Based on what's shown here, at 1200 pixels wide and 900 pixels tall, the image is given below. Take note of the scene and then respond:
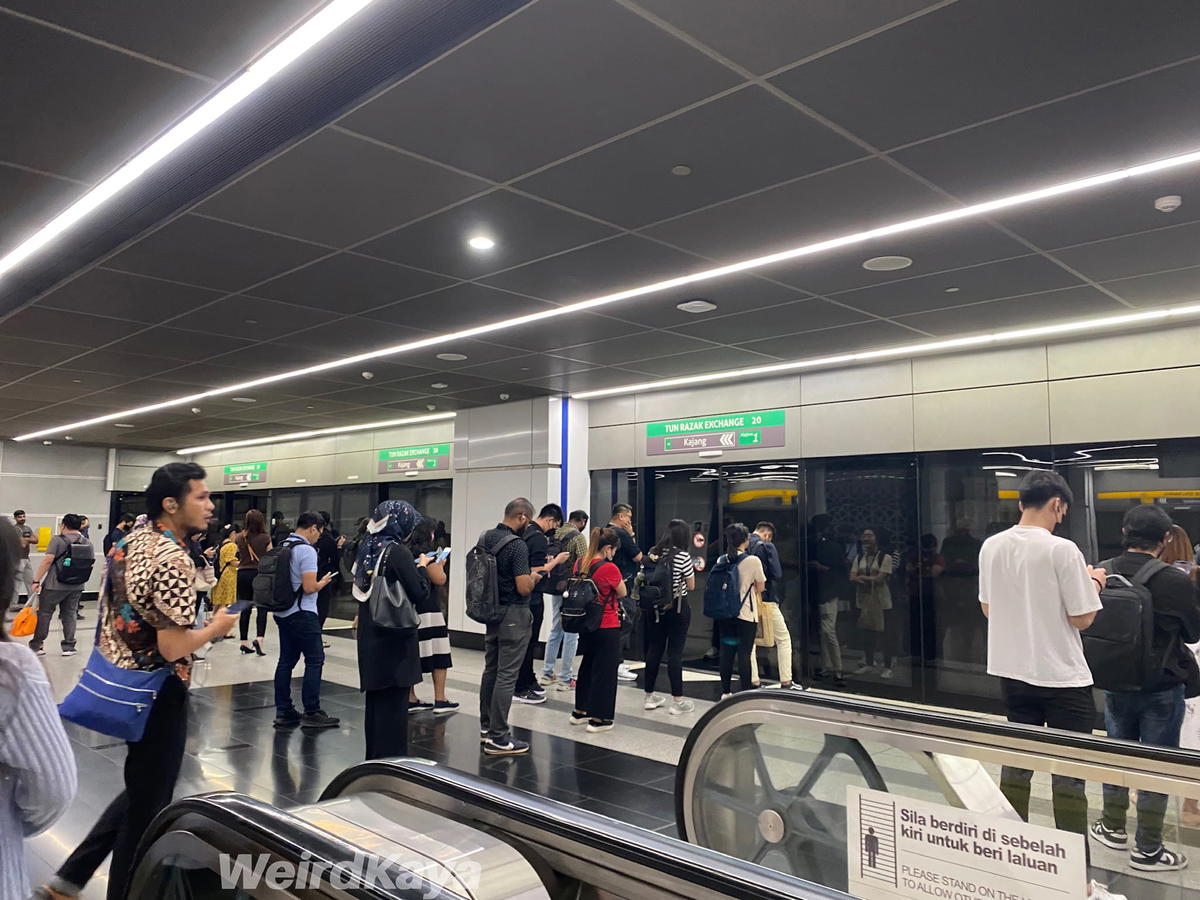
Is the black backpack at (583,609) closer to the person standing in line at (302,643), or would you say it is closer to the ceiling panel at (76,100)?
the person standing in line at (302,643)

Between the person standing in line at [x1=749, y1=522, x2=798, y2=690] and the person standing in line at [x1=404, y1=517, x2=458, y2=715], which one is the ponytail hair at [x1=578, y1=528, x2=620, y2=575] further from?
the person standing in line at [x1=749, y1=522, x2=798, y2=690]

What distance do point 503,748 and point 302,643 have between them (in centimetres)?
197

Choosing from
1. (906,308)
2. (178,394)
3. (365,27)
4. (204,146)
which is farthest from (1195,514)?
(178,394)

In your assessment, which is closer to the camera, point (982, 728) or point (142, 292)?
point (982, 728)

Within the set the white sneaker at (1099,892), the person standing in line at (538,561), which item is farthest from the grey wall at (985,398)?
the white sneaker at (1099,892)

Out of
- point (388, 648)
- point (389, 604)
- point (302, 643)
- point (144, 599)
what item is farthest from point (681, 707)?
point (144, 599)

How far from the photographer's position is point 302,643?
652cm

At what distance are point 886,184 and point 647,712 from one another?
494 centimetres

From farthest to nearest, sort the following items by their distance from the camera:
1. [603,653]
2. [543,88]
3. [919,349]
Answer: [919,349]
[603,653]
[543,88]

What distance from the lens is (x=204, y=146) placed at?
399 cm

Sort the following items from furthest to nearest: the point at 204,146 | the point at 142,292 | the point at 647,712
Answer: the point at 647,712 → the point at 142,292 → the point at 204,146

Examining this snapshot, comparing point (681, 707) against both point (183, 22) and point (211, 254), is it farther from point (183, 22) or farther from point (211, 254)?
point (183, 22)

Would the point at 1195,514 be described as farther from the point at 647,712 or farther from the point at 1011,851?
the point at 1011,851

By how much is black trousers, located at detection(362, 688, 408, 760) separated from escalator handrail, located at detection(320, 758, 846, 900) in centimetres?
269
